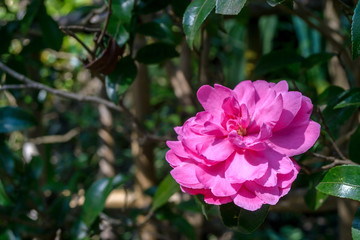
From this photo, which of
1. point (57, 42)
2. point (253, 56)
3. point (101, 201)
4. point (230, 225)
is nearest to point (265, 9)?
point (253, 56)

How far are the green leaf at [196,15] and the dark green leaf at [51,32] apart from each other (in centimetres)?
45

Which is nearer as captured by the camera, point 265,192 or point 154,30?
point 265,192

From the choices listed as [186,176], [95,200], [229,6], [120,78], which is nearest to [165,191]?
[95,200]

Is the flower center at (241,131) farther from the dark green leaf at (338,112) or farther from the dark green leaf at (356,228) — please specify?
the dark green leaf at (338,112)

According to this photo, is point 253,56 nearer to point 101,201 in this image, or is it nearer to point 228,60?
point 228,60

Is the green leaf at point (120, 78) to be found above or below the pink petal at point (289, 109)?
below

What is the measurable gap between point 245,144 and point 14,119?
0.74 metres

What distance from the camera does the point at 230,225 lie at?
667 mm

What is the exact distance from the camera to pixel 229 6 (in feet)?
1.98

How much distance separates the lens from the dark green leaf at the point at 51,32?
1010mm

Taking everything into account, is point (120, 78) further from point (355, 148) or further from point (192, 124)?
point (355, 148)

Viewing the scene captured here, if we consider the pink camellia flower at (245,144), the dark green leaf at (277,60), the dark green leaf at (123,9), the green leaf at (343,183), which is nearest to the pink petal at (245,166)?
the pink camellia flower at (245,144)

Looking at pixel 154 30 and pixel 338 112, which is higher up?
pixel 154 30

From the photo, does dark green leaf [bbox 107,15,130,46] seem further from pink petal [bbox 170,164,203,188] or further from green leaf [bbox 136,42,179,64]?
pink petal [bbox 170,164,203,188]
